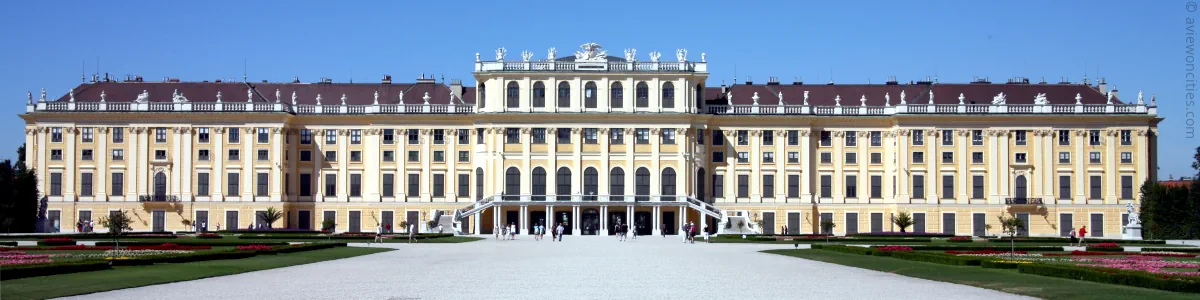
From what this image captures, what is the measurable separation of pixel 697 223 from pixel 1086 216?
25181mm

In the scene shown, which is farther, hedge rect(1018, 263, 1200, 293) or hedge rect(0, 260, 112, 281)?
hedge rect(0, 260, 112, 281)

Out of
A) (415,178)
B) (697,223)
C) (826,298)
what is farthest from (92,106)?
(826,298)

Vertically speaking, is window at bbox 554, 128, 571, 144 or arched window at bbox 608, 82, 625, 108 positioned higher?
arched window at bbox 608, 82, 625, 108

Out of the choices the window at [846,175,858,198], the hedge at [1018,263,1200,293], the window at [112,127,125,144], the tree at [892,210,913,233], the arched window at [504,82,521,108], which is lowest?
the tree at [892,210,913,233]

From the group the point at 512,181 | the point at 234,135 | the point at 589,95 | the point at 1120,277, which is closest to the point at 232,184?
the point at 234,135

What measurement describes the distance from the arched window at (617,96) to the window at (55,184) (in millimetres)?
36128

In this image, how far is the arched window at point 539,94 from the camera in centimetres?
8806

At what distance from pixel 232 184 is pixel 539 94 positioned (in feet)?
69.4

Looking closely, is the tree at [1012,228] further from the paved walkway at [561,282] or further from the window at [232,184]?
the window at [232,184]

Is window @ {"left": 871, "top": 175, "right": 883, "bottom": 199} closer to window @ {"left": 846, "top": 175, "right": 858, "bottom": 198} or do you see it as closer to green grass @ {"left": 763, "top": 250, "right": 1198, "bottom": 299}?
window @ {"left": 846, "top": 175, "right": 858, "bottom": 198}

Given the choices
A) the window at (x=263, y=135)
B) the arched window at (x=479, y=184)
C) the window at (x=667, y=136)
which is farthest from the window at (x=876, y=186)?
the window at (x=263, y=135)

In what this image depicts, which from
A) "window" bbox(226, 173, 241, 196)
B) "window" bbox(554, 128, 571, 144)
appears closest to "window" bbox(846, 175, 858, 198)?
"window" bbox(554, 128, 571, 144)

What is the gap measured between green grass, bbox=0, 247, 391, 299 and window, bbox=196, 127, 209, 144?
155 ft

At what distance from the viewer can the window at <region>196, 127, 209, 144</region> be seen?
88.8 meters
